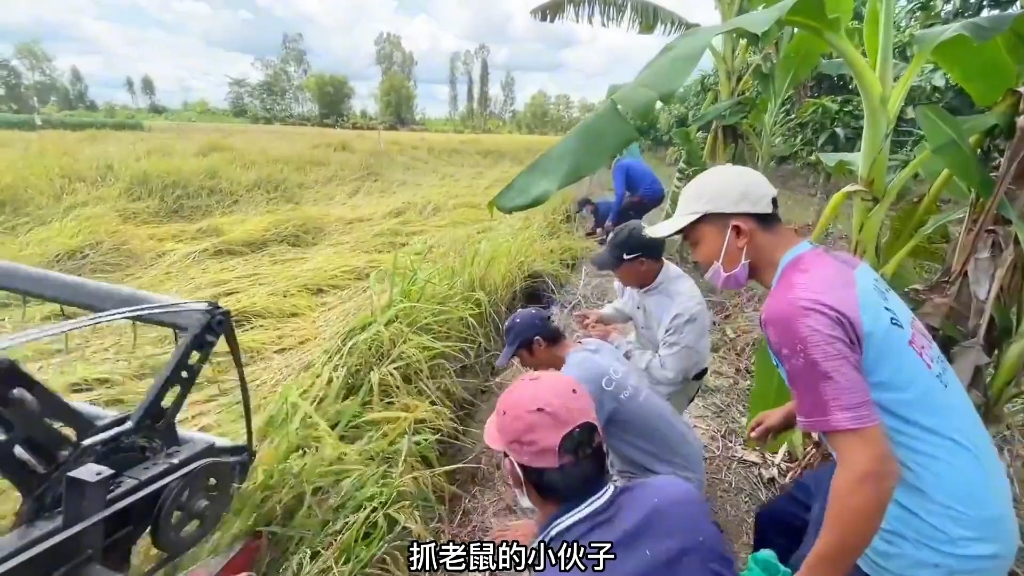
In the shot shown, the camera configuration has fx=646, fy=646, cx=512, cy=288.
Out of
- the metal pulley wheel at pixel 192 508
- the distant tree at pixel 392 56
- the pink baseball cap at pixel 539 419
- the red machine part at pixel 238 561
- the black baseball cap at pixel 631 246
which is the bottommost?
the red machine part at pixel 238 561

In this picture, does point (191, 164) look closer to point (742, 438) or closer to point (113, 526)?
point (113, 526)

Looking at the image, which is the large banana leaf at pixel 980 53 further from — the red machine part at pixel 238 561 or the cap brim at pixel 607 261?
the red machine part at pixel 238 561

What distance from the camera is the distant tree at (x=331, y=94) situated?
1935 millimetres

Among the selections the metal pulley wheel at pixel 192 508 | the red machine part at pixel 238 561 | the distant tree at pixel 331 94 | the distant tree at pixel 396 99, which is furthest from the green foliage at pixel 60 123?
the red machine part at pixel 238 561

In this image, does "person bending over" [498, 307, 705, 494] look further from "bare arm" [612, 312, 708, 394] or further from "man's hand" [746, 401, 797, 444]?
"bare arm" [612, 312, 708, 394]

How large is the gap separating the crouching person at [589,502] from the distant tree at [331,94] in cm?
138

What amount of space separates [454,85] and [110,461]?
1750 mm

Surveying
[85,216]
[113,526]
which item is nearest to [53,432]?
[113,526]

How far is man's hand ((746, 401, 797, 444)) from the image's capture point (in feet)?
4.11

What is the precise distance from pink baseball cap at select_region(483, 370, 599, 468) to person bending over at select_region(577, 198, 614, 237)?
2446 millimetres

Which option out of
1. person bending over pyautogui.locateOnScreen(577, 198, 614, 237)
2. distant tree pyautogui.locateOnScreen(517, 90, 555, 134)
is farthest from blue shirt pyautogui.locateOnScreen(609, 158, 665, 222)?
distant tree pyautogui.locateOnScreen(517, 90, 555, 134)

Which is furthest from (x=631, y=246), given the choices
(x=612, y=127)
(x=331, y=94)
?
(x=331, y=94)

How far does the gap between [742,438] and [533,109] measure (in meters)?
1.59

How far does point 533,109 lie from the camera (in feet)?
9.26
